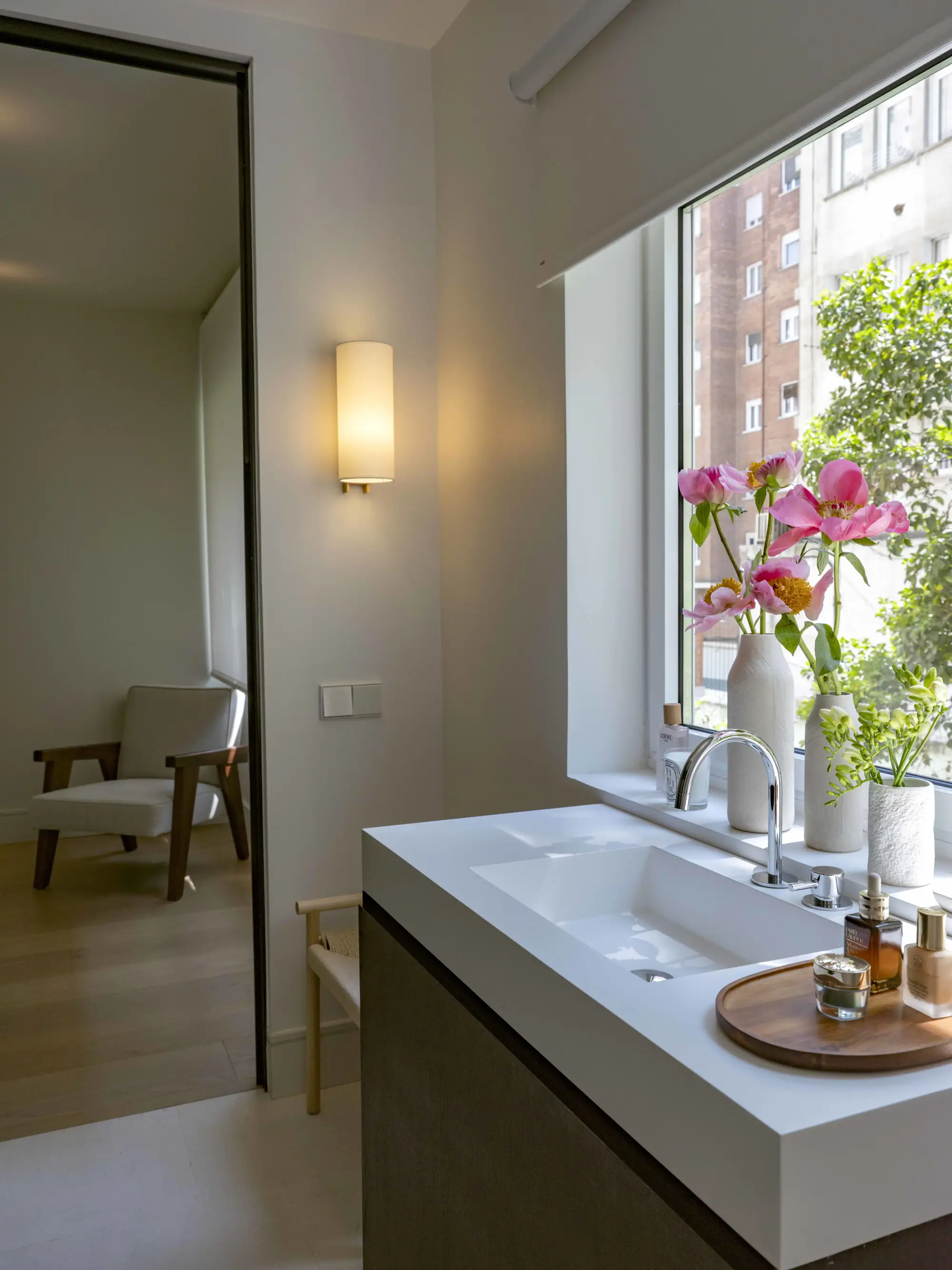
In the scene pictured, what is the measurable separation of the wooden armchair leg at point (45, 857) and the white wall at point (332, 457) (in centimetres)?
48

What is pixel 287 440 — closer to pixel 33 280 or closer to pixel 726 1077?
pixel 33 280

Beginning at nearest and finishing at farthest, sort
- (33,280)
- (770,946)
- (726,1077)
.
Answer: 1. (726,1077)
2. (770,946)
3. (33,280)

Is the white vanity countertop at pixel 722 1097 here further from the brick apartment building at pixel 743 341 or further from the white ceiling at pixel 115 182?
the white ceiling at pixel 115 182

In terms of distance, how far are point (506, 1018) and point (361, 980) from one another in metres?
0.62

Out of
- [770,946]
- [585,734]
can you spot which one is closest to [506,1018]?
[770,946]

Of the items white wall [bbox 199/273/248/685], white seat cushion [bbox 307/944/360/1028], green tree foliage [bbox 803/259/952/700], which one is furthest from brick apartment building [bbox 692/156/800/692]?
white wall [bbox 199/273/248/685]

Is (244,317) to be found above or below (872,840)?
above

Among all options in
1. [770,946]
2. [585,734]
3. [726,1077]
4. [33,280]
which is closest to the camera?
[726,1077]

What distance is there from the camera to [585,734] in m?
2.01

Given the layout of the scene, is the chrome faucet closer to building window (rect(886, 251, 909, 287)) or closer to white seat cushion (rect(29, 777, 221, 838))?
building window (rect(886, 251, 909, 287))

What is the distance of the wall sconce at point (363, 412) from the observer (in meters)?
2.36

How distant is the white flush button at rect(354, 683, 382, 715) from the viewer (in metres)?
2.51

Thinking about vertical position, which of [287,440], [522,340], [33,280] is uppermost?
[33,280]

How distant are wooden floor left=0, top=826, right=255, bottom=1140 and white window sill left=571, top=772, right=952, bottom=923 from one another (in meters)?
1.05
